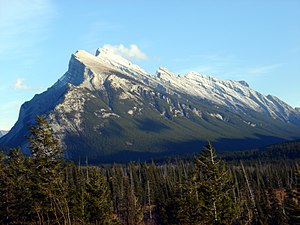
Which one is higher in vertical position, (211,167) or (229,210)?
(211,167)

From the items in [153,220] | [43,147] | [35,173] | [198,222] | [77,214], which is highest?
[43,147]

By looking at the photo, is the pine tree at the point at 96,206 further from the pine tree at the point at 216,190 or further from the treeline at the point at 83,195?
the pine tree at the point at 216,190

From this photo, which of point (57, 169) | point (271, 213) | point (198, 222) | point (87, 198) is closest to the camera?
point (57, 169)

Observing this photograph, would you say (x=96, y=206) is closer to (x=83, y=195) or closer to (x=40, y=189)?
(x=83, y=195)

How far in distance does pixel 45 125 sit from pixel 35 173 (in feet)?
18.7

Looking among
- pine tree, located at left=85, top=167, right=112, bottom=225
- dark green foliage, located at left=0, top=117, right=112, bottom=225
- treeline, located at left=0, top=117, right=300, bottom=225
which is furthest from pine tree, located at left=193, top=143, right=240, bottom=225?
pine tree, located at left=85, top=167, right=112, bottom=225

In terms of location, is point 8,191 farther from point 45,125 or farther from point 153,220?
point 153,220

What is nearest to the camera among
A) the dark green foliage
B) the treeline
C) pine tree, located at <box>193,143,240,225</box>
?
the treeline

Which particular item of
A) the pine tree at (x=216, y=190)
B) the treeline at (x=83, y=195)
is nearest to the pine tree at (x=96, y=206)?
the treeline at (x=83, y=195)

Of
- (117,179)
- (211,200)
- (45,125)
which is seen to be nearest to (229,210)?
(211,200)

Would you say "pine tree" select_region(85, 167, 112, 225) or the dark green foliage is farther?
"pine tree" select_region(85, 167, 112, 225)

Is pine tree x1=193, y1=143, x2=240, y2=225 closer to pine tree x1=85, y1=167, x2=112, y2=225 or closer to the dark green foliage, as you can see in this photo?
the dark green foliage

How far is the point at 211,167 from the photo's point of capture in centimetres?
4431

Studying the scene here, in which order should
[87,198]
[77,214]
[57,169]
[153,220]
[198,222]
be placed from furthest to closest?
[153,220] → [198,222] → [87,198] → [77,214] → [57,169]
